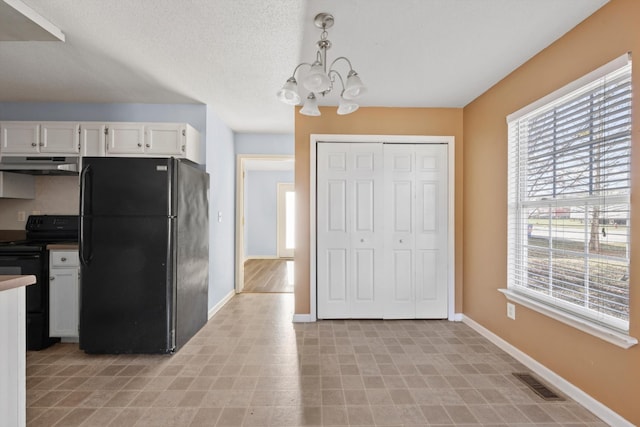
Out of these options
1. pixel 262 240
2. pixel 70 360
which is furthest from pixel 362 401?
pixel 262 240

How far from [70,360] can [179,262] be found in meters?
1.18

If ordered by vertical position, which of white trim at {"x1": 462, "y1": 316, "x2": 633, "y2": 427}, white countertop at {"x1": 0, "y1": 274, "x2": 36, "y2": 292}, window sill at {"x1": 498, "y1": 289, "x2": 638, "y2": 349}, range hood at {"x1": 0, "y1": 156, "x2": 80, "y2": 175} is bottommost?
white trim at {"x1": 462, "y1": 316, "x2": 633, "y2": 427}

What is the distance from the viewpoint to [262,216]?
8.18m

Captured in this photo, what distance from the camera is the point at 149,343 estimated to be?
2607 millimetres

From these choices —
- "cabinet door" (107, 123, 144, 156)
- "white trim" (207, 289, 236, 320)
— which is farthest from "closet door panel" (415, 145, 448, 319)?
"cabinet door" (107, 123, 144, 156)

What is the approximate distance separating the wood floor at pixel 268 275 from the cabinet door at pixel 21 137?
3.19 meters

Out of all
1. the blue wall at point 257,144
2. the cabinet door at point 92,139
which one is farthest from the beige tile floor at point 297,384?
the blue wall at point 257,144

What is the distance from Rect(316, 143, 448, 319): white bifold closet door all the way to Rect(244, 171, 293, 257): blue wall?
4.84 m

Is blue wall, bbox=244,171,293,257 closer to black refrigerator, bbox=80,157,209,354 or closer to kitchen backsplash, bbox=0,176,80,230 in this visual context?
kitchen backsplash, bbox=0,176,80,230

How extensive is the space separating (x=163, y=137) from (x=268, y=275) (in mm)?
3611

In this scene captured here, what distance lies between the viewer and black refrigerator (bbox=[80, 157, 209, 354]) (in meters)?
2.56

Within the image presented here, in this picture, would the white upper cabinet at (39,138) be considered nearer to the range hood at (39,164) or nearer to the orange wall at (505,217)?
the range hood at (39,164)

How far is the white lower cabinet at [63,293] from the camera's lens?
9.30 feet

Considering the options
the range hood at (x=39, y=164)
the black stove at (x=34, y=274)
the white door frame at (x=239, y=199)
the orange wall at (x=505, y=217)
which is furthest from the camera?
the white door frame at (x=239, y=199)
